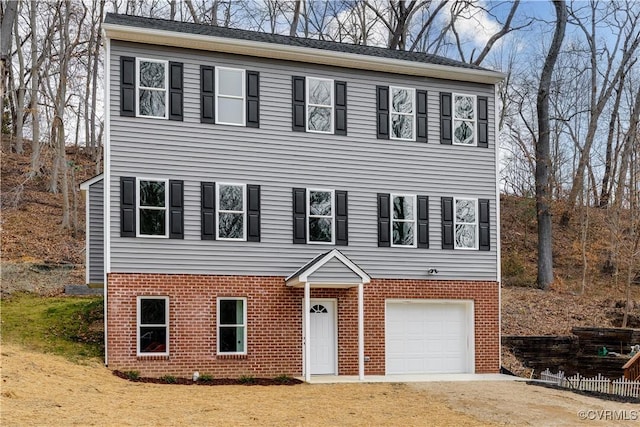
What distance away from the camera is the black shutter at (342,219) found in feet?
61.1

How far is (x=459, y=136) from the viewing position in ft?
65.8

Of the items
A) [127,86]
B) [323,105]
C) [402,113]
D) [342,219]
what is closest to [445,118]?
[402,113]

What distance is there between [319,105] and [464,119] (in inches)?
164

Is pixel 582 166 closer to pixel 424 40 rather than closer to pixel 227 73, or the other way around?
pixel 424 40

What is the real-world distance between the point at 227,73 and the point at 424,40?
68.4 feet

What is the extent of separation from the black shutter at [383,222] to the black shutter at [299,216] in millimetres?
2016

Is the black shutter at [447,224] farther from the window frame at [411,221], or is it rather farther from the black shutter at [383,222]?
the black shutter at [383,222]

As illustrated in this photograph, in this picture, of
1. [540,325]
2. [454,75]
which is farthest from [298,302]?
[540,325]

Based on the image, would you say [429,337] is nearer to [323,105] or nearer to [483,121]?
[483,121]

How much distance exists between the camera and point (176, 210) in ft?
56.3

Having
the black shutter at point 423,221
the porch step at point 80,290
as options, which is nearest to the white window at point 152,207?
the porch step at point 80,290

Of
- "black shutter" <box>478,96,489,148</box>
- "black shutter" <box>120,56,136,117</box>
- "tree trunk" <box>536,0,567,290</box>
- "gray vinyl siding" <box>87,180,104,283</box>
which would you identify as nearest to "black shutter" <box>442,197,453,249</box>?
"black shutter" <box>478,96,489,148</box>

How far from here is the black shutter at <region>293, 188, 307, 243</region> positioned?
1825cm

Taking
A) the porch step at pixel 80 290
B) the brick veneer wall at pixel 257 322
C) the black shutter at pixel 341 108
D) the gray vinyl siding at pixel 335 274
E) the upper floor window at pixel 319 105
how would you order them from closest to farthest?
the brick veneer wall at pixel 257 322, the gray vinyl siding at pixel 335 274, the upper floor window at pixel 319 105, the black shutter at pixel 341 108, the porch step at pixel 80 290
